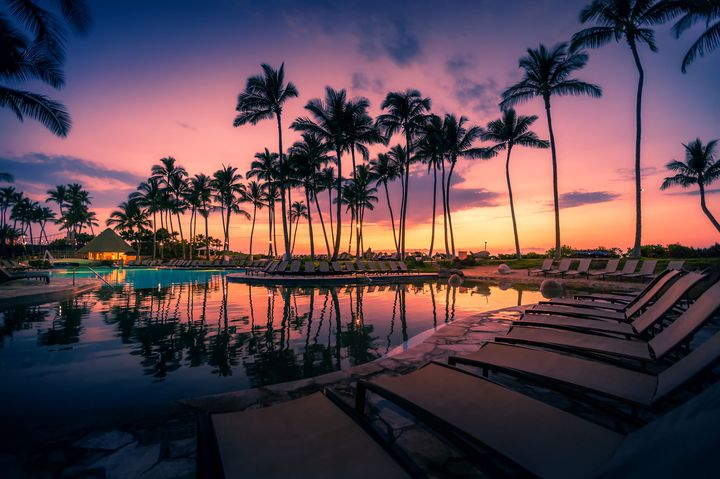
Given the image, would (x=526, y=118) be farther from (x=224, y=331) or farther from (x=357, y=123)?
(x=224, y=331)

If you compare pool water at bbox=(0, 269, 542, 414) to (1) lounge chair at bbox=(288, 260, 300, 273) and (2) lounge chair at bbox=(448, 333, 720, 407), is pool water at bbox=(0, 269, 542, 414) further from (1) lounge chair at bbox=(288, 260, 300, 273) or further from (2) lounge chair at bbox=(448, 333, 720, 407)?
(1) lounge chair at bbox=(288, 260, 300, 273)

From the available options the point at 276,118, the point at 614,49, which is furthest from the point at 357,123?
the point at 614,49

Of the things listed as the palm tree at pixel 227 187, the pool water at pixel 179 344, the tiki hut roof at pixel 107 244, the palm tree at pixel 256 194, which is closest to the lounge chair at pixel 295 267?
the pool water at pixel 179 344

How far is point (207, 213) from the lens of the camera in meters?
52.0

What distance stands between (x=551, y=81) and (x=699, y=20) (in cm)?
787

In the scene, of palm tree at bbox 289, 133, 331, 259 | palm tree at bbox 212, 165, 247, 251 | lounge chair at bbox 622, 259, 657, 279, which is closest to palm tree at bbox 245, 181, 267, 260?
palm tree at bbox 212, 165, 247, 251

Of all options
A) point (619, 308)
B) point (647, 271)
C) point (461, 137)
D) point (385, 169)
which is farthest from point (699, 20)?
point (385, 169)

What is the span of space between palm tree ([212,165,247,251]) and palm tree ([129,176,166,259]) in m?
9.36

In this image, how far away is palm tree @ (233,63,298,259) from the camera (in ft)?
78.9

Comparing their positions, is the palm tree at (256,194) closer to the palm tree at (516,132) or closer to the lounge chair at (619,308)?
the palm tree at (516,132)

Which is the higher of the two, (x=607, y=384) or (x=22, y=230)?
(x=22, y=230)

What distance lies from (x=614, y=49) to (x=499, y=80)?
9809mm

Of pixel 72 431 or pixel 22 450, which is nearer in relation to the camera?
pixel 22 450

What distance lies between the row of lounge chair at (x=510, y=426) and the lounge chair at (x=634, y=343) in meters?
0.03
